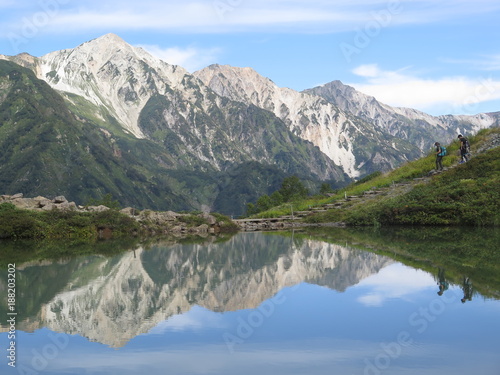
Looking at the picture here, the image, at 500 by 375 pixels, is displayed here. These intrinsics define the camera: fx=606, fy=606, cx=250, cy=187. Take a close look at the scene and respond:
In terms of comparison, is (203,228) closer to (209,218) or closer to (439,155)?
(209,218)

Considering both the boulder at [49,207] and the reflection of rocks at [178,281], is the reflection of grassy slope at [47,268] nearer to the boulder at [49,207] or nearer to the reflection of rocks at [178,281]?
the reflection of rocks at [178,281]

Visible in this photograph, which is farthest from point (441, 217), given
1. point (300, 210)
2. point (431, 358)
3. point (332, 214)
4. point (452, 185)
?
point (431, 358)

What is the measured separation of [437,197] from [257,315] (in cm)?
3153

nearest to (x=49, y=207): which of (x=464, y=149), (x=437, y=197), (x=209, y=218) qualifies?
(x=209, y=218)

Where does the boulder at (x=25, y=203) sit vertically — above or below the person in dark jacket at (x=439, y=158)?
below

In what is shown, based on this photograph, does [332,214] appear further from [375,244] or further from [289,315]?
[289,315]

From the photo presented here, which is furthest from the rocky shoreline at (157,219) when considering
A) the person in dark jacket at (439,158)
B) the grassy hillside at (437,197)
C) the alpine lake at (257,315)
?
the alpine lake at (257,315)

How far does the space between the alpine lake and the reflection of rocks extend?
0.05 metres

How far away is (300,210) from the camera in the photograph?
2157 inches

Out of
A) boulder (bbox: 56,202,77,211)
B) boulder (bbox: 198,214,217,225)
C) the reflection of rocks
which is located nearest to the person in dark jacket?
boulder (bbox: 198,214,217,225)

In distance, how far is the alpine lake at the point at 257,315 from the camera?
998cm

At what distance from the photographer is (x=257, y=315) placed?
13453 millimetres

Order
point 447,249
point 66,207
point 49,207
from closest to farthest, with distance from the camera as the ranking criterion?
point 447,249
point 66,207
point 49,207

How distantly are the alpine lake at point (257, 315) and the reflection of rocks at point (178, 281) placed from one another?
0.17ft
